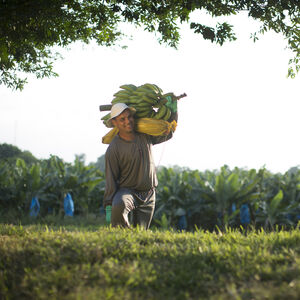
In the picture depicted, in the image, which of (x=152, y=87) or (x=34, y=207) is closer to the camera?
(x=152, y=87)

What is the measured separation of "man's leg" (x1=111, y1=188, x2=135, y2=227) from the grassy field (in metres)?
0.47

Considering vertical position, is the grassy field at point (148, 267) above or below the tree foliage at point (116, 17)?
below

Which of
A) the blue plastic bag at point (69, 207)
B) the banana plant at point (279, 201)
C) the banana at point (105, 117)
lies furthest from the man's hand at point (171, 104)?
the blue plastic bag at point (69, 207)

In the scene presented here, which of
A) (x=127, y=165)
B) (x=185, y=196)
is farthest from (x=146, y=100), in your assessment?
(x=185, y=196)

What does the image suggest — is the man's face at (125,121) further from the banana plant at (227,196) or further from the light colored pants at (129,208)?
the banana plant at (227,196)

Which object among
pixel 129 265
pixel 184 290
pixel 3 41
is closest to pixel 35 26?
pixel 3 41

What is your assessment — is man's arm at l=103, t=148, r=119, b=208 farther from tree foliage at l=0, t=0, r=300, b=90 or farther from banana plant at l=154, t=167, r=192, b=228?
banana plant at l=154, t=167, r=192, b=228

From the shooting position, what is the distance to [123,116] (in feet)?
17.3

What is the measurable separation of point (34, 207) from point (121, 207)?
7430mm

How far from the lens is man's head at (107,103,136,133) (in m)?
5.28

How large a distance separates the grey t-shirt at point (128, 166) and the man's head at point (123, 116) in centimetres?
18

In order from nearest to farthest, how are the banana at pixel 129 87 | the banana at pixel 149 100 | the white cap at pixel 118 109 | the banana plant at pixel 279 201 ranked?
the white cap at pixel 118 109 < the banana at pixel 149 100 < the banana at pixel 129 87 < the banana plant at pixel 279 201

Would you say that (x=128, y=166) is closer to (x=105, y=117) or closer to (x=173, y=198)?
(x=105, y=117)

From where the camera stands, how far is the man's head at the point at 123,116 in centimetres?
528
